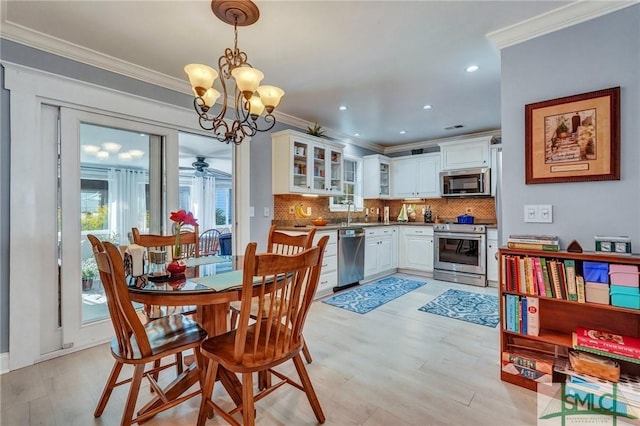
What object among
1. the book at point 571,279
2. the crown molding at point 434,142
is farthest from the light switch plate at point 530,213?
the crown molding at point 434,142

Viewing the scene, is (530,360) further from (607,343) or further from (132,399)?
(132,399)

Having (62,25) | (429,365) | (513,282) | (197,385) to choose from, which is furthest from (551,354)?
(62,25)

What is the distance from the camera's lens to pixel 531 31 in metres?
2.07

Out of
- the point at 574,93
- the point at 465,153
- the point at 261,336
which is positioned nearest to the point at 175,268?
the point at 261,336

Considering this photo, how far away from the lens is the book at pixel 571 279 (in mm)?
1801

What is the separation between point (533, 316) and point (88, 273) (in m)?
3.50

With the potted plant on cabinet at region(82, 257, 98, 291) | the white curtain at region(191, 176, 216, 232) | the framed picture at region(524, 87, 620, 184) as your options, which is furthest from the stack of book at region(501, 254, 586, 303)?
the white curtain at region(191, 176, 216, 232)

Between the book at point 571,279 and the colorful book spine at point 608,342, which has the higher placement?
the book at point 571,279

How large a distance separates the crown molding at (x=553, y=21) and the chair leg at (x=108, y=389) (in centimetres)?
323

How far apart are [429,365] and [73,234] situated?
3.02 metres

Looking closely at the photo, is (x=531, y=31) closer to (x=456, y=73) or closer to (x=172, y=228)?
(x=456, y=73)

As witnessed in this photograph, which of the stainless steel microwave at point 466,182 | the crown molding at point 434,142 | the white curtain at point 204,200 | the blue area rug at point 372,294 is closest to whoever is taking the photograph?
the blue area rug at point 372,294

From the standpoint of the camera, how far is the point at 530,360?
193 cm

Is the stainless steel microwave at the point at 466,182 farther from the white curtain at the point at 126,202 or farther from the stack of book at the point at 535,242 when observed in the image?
the white curtain at the point at 126,202
